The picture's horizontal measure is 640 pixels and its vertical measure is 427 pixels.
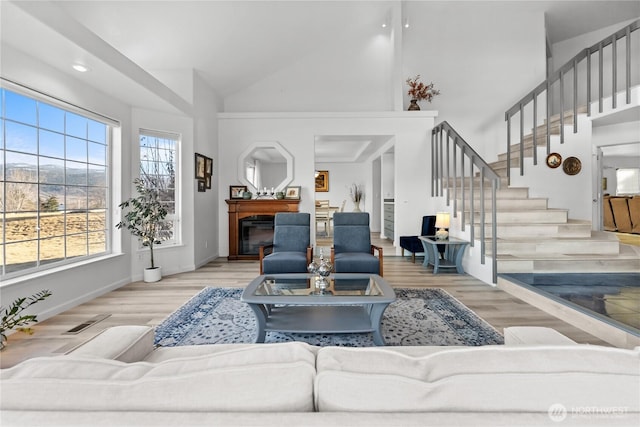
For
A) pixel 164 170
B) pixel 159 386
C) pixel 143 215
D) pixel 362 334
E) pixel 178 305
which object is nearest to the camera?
pixel 159 386

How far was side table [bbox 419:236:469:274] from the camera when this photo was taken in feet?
15.1

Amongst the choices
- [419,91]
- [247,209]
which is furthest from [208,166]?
[419,91]

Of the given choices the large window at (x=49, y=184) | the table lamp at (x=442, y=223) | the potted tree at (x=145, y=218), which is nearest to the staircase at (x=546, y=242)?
the table lamp at (x=442, y=223)

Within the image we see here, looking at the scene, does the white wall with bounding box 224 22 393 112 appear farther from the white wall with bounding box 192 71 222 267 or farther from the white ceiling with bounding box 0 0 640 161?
the white wall with bounding box 192 71 222 267

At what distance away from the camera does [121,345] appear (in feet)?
3.67

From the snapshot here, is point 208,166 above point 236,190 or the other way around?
above

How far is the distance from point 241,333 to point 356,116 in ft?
15.4

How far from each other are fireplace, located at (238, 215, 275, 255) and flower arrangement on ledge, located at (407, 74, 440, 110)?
3631mm

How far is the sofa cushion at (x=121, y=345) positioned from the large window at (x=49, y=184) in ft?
8.07

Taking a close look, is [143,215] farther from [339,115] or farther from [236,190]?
[339,115]

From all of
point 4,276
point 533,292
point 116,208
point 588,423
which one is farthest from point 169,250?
point 588,423

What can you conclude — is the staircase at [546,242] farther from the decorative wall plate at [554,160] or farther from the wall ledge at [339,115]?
the wall ledge at [339,115]

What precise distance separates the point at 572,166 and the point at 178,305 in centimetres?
623

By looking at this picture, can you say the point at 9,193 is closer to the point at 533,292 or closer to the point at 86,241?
the point at 86,241
